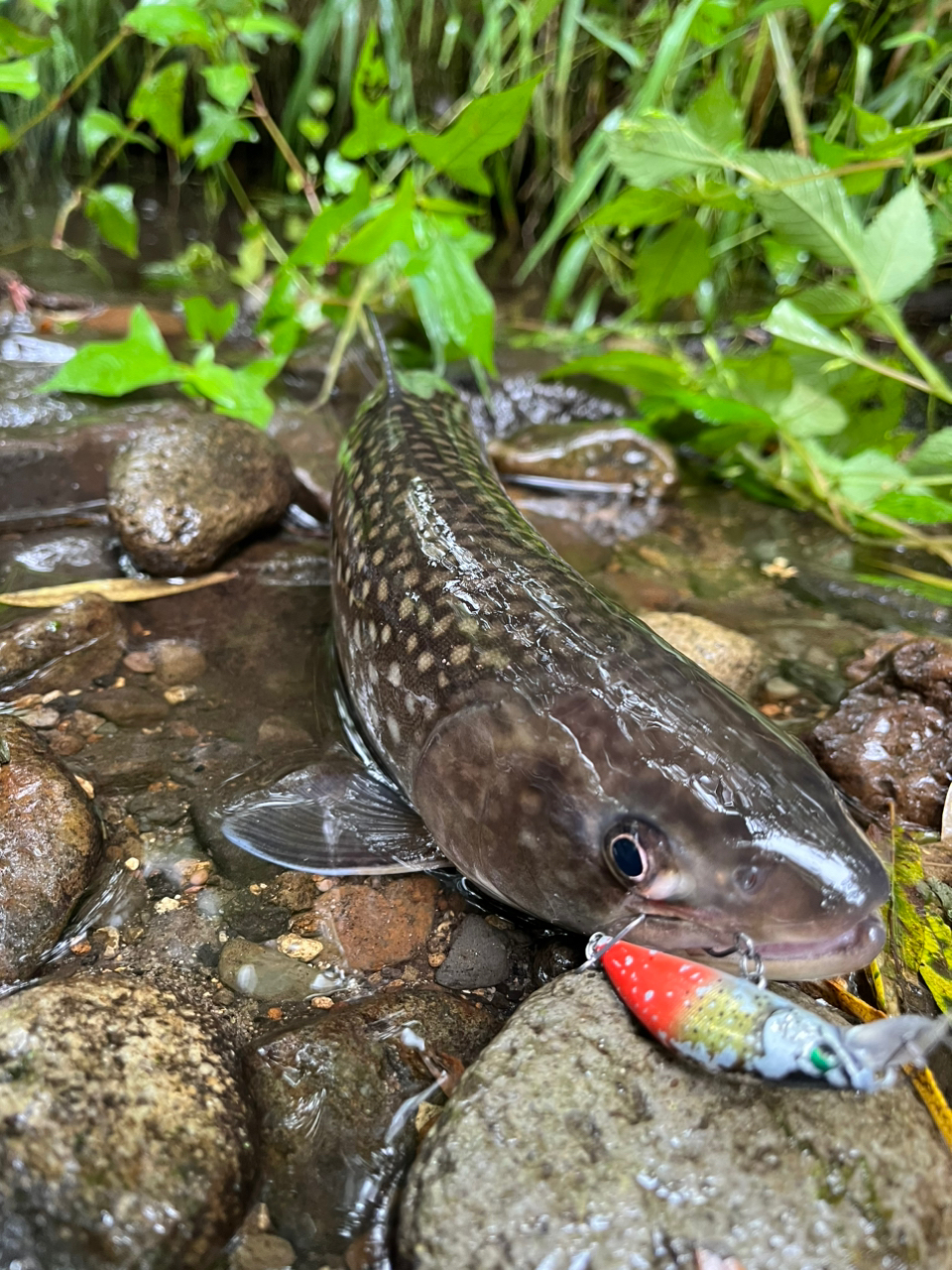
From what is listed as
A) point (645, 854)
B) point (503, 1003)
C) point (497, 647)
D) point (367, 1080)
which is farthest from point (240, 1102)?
point (497, 647)

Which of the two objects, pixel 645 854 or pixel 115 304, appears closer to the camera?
pixel 645 854

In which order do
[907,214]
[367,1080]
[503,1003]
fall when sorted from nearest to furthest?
[367,1080] < [503,1003] < [907,214]

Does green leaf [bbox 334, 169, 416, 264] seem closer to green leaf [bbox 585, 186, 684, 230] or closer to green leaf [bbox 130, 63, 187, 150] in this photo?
green leaf [bbox 585, 186, 684, 230]

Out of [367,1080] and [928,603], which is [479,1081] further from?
[928,603]

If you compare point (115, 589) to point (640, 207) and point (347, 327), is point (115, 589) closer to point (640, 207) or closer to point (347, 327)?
point (347, 327)

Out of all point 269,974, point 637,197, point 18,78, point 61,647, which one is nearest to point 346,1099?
point 269,974

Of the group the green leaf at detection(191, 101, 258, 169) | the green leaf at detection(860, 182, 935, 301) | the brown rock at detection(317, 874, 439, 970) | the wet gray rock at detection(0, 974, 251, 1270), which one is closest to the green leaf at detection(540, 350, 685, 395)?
the green leaf at detection(860, 182, 935, 301)

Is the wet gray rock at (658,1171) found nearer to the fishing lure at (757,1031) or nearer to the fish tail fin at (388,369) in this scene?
the fishing lure at (757,1031)

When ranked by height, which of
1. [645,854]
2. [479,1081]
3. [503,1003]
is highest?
[645,854]
